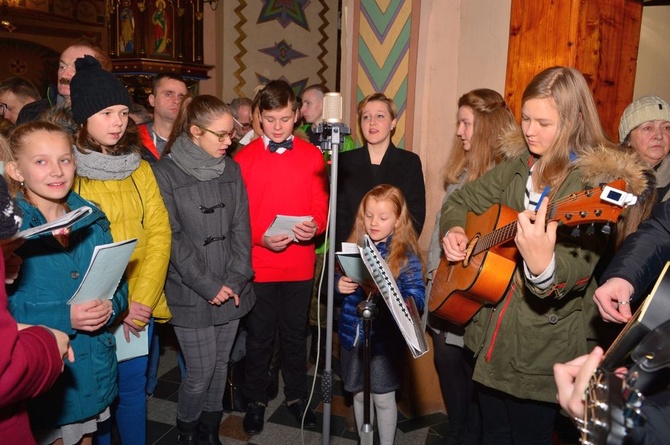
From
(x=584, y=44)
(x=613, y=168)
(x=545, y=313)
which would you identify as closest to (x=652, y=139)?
(x=584, y=44)

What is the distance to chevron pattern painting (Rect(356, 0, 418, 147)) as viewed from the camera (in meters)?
3.35

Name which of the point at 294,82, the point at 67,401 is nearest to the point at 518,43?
the point at 67,401

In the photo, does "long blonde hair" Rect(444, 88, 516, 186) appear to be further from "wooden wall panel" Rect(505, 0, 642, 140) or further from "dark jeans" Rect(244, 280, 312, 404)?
"dark jeans" Rect(244, 280, 312, 404)

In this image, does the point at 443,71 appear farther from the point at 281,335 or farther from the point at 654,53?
the point at 654,53

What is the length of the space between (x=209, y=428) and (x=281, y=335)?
0.62 meters

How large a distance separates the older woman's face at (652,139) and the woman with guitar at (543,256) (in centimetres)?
93

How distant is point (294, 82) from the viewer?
8.94 metres

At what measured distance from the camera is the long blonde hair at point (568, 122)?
1.79 m

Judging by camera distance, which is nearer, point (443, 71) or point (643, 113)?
point (643, 113)

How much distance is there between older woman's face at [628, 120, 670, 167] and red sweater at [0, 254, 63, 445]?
2.62 metres

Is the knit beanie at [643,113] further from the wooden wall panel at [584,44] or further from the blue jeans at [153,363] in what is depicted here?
the blue jeans at [153,363]

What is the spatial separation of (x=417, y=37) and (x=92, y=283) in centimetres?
241

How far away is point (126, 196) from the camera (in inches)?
90.2

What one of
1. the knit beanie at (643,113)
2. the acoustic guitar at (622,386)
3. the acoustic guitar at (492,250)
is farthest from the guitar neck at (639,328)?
the knit beanie at (643,113)
